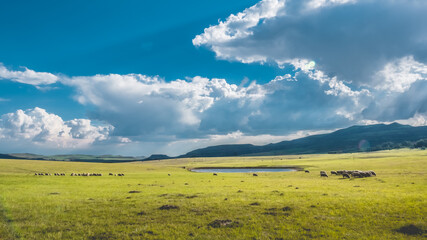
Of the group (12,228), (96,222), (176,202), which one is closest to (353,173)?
(176,202)

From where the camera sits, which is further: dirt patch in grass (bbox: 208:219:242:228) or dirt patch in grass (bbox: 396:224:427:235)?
dirt patch in grass (bbox: 208:219:242:228)

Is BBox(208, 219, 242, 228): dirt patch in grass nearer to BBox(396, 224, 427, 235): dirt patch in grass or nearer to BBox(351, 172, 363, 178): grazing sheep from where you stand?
BBox(396, 224, 427, 235): dirt patch in grass

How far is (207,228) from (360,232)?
9.04 meters

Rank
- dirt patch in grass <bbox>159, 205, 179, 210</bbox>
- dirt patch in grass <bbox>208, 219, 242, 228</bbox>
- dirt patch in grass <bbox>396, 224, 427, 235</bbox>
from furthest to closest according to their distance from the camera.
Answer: dirt patch in grass <bbox>159, 205, 179, 210</bbox> → dirt patch in grass <bbox>208, 219, 242, 228</bbox> → dirt patch in grass <bbox>396, 224, 427, 235</bbox>

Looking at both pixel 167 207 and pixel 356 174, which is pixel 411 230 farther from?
pixel 356 174

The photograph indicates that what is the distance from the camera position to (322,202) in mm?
23578

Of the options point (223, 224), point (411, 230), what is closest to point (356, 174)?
point (411, 230)

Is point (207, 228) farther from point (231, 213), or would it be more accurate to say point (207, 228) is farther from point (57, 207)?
point (57, 207)

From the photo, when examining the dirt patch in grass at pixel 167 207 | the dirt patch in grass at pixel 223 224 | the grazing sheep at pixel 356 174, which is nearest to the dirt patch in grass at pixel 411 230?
the dirt patch in grass at pixel 223 224

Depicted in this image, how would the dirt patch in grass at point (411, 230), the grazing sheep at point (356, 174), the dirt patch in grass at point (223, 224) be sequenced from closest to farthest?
the dirt patch in grass at point (411, 230) < the dirt patch in grass at point (223, 224) < the grazing sheep at point (356, 174)

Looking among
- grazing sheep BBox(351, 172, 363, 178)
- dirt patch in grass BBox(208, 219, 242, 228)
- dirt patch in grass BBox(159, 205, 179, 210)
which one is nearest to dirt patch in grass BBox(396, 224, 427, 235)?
dirt patch in grass BBox(208, 219, 242, 228)

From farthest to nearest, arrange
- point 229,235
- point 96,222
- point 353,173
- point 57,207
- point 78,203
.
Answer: point 353,173 < point 78,203 < point 57,207 < point 96,222 < point 229,235

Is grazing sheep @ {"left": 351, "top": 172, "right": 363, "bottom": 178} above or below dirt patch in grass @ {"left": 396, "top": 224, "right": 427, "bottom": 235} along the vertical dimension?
below

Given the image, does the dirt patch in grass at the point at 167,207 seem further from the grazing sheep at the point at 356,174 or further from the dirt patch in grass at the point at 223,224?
the grazing sheep at the point at 356,174
